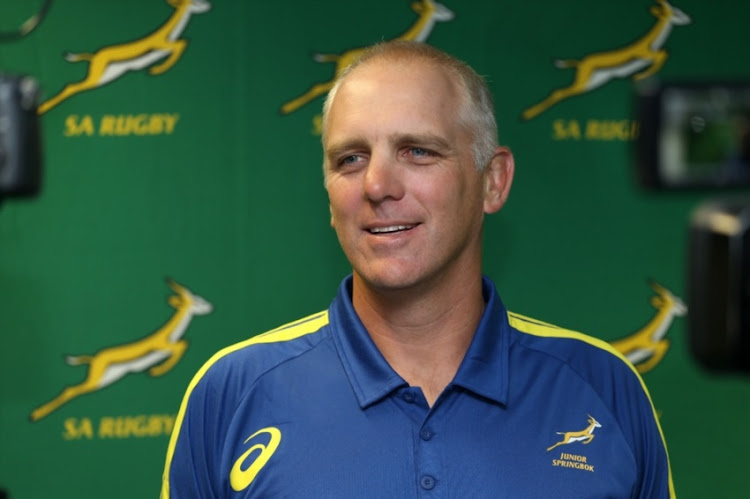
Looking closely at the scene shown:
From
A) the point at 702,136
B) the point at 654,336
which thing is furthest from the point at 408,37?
the point at 702,136

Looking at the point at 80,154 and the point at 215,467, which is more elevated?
the point at 80,154

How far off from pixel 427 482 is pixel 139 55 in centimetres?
156

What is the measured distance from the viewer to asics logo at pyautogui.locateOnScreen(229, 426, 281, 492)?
138 cm

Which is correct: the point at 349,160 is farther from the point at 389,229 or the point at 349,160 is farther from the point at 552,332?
the point at 552,332

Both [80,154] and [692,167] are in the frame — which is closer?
[692,167]

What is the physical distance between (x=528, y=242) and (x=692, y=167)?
→ 195 centimetres

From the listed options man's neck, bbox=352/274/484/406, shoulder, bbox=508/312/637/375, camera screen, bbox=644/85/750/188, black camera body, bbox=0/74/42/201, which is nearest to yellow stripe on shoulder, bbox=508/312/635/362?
shoulder, bbox=508/312/637/375

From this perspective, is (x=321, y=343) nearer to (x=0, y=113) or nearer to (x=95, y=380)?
(x=0, y=113)

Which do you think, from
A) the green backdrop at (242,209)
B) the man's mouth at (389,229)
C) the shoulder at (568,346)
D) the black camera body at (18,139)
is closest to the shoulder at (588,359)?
the shoulder at (568,346)

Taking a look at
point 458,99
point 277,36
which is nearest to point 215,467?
point 458,99

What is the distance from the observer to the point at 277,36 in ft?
8.49

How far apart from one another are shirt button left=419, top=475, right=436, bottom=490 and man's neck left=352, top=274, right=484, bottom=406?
0.47 ft

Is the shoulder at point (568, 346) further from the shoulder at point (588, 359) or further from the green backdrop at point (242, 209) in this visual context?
the green backdrop at point (242, 209)

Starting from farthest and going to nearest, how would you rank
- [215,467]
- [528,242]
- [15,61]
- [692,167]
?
[528,242], [15,61], [215,467], [692,167]
